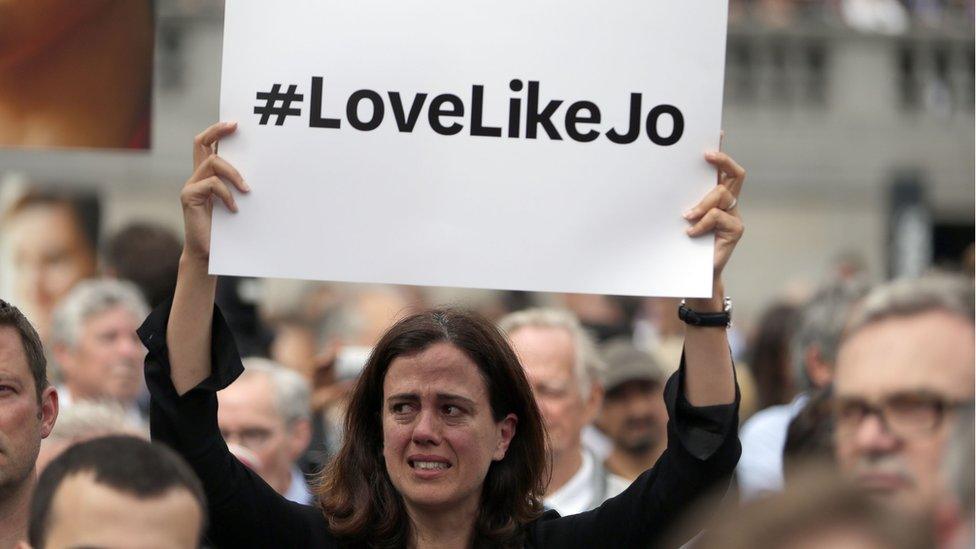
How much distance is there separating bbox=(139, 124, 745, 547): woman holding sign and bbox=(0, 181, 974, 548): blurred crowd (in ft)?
0.76

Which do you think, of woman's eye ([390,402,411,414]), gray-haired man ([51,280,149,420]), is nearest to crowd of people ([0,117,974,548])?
woman's eye ([390,402,411,414])

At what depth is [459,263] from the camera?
362cm

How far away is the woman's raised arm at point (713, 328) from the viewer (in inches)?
141

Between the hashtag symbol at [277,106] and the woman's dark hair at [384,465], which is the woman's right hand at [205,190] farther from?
the woman's dark hair at [384,465]

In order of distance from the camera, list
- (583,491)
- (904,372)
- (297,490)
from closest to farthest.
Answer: (904,372) < (583,491) < (297,490)

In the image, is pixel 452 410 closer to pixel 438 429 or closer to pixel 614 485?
pixel 438 429

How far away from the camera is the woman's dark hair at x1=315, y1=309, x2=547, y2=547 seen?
12.1 ft

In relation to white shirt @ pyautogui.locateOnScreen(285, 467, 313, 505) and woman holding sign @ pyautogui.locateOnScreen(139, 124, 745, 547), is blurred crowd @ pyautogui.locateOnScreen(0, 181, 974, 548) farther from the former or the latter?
woman holding sign @ pyautogui.locateOnScreen(139, 124, 745, 547)

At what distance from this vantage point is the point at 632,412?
20.2 ft

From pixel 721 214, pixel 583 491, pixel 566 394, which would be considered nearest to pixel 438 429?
pixel 721 214

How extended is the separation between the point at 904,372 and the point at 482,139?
1010mm

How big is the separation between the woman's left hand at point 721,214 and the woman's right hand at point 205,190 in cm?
96

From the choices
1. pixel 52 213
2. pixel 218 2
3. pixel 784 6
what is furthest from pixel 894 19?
pixel 52 213

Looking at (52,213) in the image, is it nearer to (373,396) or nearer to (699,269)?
(373,396)
